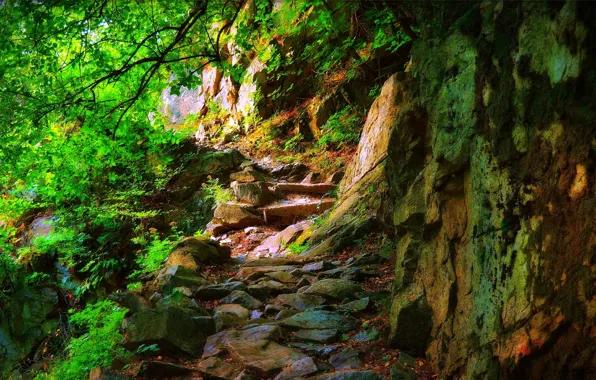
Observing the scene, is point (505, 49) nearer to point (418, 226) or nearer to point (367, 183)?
point (418, 226)

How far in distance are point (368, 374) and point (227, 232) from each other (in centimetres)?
954

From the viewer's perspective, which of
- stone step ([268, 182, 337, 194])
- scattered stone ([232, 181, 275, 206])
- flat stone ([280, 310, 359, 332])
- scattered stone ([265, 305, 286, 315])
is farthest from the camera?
stone step ([268, 182, 337, 194])

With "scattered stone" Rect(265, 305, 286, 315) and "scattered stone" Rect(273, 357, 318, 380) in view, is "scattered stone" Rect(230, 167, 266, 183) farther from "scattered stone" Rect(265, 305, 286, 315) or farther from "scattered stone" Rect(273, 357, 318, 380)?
"scattered stone" Rect(273, 357, 318, 380)

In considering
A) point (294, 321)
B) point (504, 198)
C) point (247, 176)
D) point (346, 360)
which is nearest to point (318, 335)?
point (294, 321)

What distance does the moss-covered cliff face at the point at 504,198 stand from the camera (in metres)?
2.28

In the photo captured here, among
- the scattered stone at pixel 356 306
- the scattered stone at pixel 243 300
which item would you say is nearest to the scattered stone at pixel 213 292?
the scattered stone at pixel 243 300

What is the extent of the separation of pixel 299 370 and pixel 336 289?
212 cm

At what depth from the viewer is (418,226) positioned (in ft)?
13.9

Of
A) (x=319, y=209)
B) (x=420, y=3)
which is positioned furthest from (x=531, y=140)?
(x=319, y=209)

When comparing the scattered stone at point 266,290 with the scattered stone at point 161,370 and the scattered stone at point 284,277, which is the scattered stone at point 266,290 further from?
the scattered stone at point 161,370

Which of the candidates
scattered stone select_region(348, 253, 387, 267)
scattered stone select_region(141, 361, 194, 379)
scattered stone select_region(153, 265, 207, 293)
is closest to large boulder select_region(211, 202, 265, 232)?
scattered stone select_region(153, 265, 207, 293)

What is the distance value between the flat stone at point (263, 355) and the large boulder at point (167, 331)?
1.57ft

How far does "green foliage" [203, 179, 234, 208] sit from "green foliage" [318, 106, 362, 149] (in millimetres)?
3958

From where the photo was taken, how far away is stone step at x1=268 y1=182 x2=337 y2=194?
1348cm
